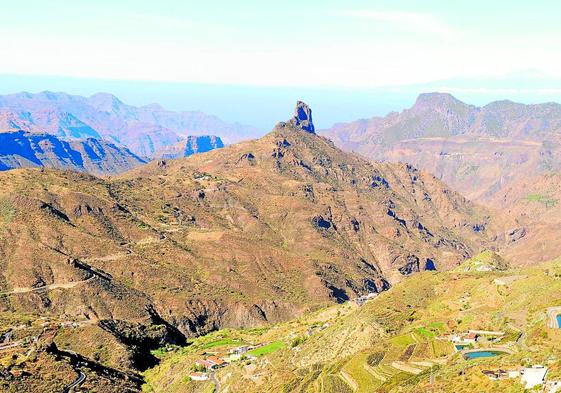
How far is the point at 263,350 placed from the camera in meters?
138

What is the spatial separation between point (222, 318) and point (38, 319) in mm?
59321

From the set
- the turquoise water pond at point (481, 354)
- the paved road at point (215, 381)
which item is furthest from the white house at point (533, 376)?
the paved road at point (215, 381)

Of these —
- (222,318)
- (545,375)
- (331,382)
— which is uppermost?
(545,375)

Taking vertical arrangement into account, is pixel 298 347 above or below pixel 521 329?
below

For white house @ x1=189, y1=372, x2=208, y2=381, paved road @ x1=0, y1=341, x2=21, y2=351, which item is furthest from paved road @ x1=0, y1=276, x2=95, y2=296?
white house @ x1=189, y1=372, x2=208, y2=381

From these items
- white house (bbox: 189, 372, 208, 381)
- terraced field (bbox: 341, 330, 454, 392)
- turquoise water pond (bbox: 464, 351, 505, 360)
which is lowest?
white house (bbox: 189, 372, 208, 381)

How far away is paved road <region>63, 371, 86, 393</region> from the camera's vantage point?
10931 centimetres

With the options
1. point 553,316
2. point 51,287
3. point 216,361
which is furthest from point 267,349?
point 51,287

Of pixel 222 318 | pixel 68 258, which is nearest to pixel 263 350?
pixel 222 318

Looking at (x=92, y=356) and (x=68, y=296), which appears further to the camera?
(x=68, y=296)

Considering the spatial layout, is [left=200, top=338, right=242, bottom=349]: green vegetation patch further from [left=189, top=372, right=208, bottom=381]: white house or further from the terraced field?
the terraced field

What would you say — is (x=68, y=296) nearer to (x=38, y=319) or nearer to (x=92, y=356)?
(x=38, y=319)

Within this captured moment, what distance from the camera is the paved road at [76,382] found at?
10931cm

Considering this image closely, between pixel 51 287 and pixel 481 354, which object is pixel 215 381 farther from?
pixel 51 287
